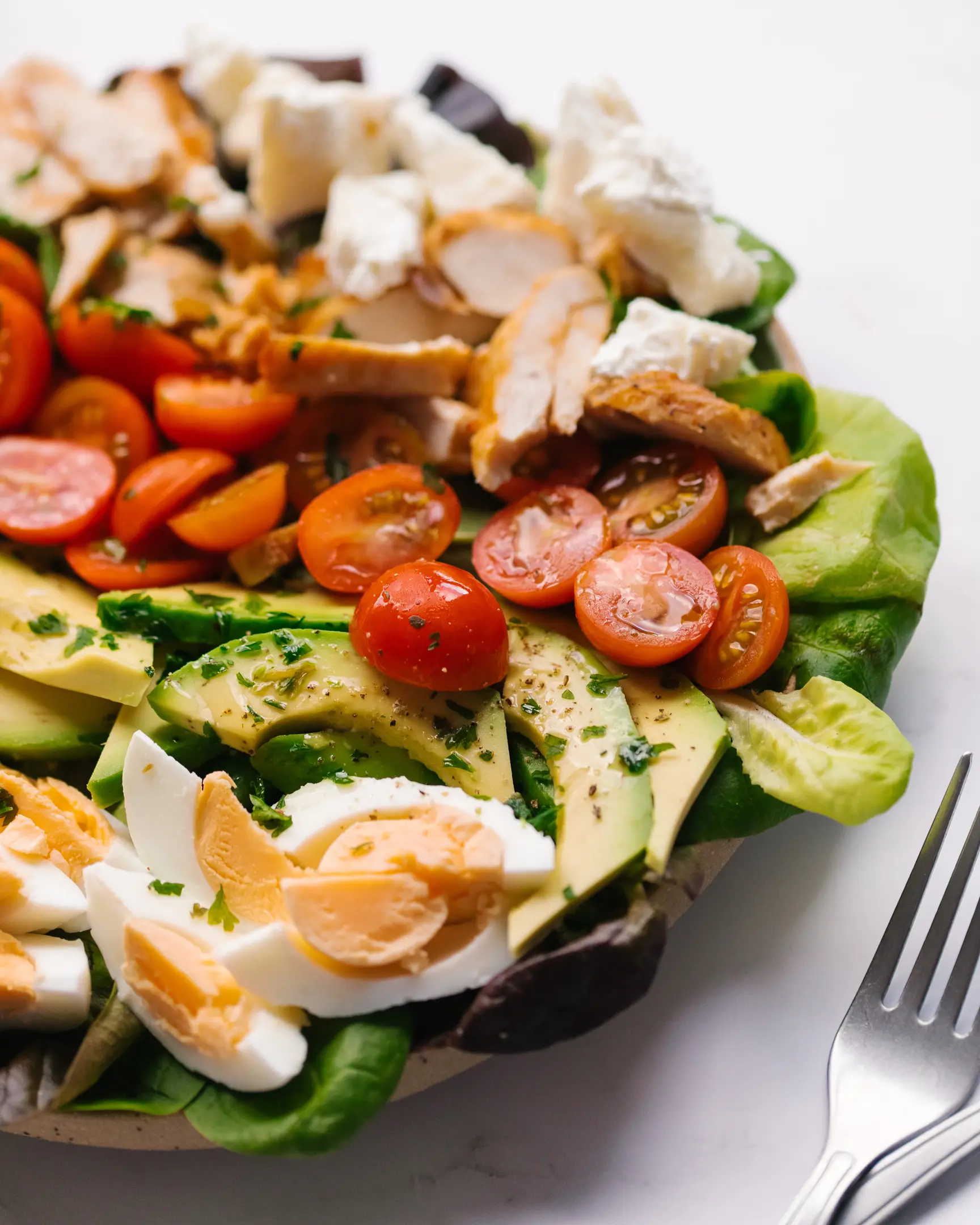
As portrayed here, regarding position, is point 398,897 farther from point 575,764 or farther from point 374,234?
point 374,234

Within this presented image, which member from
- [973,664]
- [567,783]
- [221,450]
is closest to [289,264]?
[221,450]

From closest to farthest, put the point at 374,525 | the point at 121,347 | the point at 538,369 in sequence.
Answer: the point at 374,525 → the point at 538,369 → the point at 121,347

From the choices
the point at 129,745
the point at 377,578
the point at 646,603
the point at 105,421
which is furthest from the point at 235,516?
the point at 646,603

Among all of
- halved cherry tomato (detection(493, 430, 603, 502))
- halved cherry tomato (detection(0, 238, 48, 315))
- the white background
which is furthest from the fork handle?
halved cherry tomato (detection(0, 238, 48, 315))

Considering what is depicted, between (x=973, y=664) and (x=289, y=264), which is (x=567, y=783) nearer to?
(x=973, y=664)

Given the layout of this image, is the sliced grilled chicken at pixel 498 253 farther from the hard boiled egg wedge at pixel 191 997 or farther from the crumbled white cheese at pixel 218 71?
the hard boiled egg wedge at pixel 191 997

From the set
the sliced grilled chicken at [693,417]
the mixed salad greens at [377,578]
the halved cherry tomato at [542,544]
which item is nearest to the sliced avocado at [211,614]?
the mixed salad greens at [377,578]
